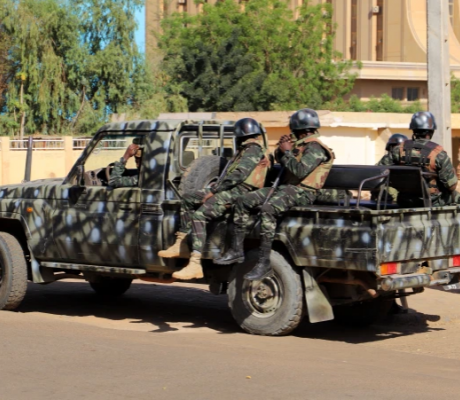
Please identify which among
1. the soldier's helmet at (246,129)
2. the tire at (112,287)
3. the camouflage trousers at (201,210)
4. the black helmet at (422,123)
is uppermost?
the black helmet at (422,123)

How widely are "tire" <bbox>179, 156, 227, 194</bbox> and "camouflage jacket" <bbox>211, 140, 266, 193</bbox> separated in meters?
0.16

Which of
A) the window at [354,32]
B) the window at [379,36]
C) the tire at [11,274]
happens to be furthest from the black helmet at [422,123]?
the window at [354,32]

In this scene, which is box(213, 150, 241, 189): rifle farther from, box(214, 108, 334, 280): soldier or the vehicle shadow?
the vehicle shadow

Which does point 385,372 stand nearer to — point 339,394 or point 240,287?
point 339,394

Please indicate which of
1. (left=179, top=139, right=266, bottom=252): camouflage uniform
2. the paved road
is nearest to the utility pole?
the paved road

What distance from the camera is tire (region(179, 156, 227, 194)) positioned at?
8531 millimetres

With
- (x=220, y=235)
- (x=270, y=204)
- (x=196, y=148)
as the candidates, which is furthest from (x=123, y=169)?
(x=270, y=204)

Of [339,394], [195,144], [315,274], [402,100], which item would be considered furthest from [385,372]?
[402,100]

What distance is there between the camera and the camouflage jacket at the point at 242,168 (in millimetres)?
8445

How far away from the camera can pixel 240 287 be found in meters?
8.44

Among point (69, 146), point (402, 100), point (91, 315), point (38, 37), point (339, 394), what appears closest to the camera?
point (339, 394)

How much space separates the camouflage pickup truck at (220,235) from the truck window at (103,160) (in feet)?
0.05

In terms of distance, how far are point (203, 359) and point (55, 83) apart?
31.2 meters

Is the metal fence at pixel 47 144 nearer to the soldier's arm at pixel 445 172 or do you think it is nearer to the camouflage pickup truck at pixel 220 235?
the camouflage pickup truck at pixel 220 235
